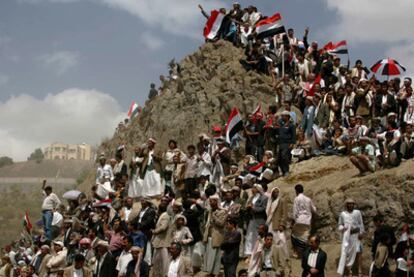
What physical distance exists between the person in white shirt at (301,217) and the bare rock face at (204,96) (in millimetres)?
10217

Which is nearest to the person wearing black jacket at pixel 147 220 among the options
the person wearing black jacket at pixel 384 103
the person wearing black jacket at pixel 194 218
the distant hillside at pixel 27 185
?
the person wearing black jacket at pixel 194 218

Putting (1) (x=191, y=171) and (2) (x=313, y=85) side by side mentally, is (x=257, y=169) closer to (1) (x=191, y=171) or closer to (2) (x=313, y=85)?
(1) (x=191, y=171)

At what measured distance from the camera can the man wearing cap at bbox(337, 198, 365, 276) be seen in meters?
13.6

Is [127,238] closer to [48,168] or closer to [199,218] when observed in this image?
[199,218]

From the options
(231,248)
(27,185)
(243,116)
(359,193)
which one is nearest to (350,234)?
(359,193)

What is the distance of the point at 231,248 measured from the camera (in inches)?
548

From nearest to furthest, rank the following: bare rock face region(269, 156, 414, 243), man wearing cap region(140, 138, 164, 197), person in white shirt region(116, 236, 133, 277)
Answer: person in white shirt region(116, 236, 133, 277), bare rock face region(269, 156, 414, 243), man wearing cap region(140, 138, 164, 197)

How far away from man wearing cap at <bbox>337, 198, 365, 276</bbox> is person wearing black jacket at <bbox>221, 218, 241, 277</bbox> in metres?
1.91

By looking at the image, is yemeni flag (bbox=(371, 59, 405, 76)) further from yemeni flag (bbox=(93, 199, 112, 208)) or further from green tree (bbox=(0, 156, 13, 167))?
green tree (bbox=(0, 156, 13, 167))

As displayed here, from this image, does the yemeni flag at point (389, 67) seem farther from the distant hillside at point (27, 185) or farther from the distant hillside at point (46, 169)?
the distant hillside at point (46, 169)

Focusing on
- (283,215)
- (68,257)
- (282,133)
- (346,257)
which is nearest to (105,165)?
(68,257)

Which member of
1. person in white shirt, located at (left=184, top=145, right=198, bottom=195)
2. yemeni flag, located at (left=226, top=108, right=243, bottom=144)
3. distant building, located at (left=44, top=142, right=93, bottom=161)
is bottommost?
person in white shirt, located at (left=184, top=145, right=198, bottom=195)

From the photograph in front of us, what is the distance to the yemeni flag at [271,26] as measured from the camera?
75.6 feet

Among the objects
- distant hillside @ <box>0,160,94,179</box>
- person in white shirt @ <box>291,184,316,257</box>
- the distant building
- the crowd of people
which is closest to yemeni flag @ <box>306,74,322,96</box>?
the crowd of people
